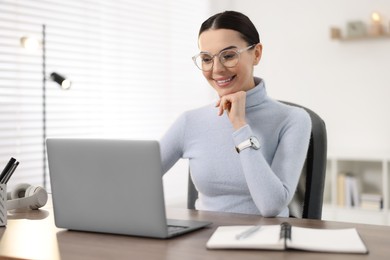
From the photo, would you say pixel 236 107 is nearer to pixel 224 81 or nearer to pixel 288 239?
pixel 224 81

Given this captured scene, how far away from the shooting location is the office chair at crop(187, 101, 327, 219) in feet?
6.88

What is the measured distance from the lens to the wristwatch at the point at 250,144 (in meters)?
1.79

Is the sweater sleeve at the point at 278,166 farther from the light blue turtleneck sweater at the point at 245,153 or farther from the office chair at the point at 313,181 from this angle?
the office chair at the point at 313,181

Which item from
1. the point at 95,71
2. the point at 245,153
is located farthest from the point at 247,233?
the point at 95,71

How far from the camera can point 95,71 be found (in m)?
3.70

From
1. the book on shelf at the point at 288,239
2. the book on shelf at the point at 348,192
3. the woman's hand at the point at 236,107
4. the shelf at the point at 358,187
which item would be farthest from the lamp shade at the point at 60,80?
the book on shelf at the point at 348,192

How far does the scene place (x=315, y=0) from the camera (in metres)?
4.59

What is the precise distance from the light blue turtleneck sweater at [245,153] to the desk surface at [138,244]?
165mm

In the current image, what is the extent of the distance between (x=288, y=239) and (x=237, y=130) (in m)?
0.60

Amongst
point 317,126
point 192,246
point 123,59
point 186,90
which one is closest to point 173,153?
point 317,126

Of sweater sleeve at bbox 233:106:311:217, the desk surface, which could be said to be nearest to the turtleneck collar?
sweater sleeve at bbox 233:106:311:217

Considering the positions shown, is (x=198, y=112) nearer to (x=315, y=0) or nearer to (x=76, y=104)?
(x=76, y=104)

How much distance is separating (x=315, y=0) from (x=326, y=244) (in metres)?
3.60

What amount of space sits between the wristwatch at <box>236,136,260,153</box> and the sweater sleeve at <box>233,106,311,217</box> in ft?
0.04
